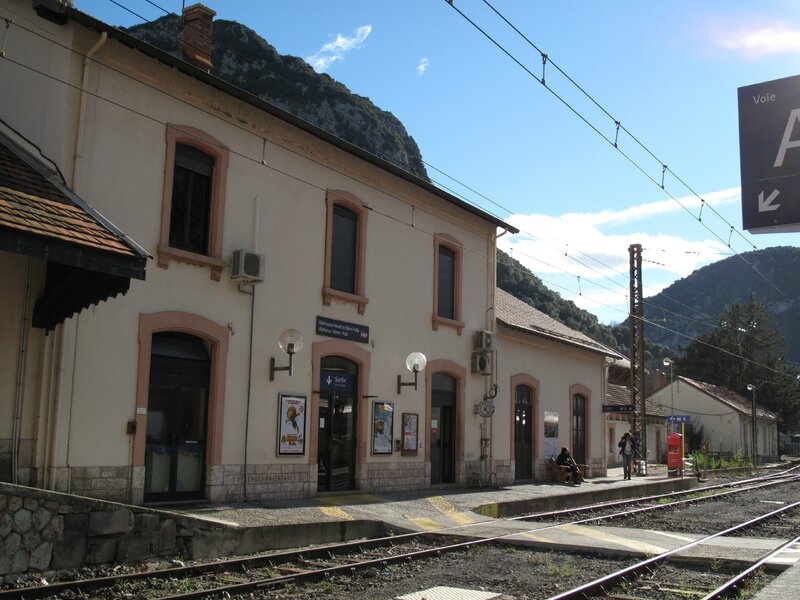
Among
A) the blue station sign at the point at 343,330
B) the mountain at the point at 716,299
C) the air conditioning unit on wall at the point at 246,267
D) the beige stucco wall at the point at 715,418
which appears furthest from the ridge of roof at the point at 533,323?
the mountain at the point at 716,299

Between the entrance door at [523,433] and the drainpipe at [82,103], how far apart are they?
1463cm

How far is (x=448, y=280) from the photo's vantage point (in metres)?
21.1

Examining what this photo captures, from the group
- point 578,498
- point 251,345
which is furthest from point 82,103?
point 578,498

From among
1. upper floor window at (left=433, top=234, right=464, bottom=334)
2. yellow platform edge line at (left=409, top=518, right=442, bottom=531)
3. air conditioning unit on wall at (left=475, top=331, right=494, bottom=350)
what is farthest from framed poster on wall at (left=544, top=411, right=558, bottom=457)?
yellow platform edge line at (left=409, top=518, right=442, bottom=531)

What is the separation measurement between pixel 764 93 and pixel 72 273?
8714 mm

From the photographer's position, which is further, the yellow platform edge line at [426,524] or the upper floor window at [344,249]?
the upper floor window at [344,249]

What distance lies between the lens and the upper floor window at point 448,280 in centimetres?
2045

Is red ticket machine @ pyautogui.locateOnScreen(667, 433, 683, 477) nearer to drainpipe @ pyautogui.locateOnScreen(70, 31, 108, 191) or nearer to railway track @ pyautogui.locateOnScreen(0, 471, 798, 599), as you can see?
railway track @ pyautogui.locateOnScreen(0, 471, 798, 599)

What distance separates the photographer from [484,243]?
2241cm

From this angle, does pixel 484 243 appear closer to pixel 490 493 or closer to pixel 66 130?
pixel 490 493

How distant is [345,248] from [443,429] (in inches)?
230

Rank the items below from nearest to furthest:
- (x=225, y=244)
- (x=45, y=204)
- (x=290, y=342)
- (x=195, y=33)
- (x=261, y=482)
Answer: (x=45, y=204) → (x=225, y=244) → (x=290, y=342) → (x=261, y=482) → (x=195, y=33)

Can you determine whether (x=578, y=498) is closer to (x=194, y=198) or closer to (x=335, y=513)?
(x=335, y=513)

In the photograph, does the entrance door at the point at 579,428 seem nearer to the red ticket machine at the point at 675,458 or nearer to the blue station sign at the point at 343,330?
the red ticket machine at the point at 675,458
